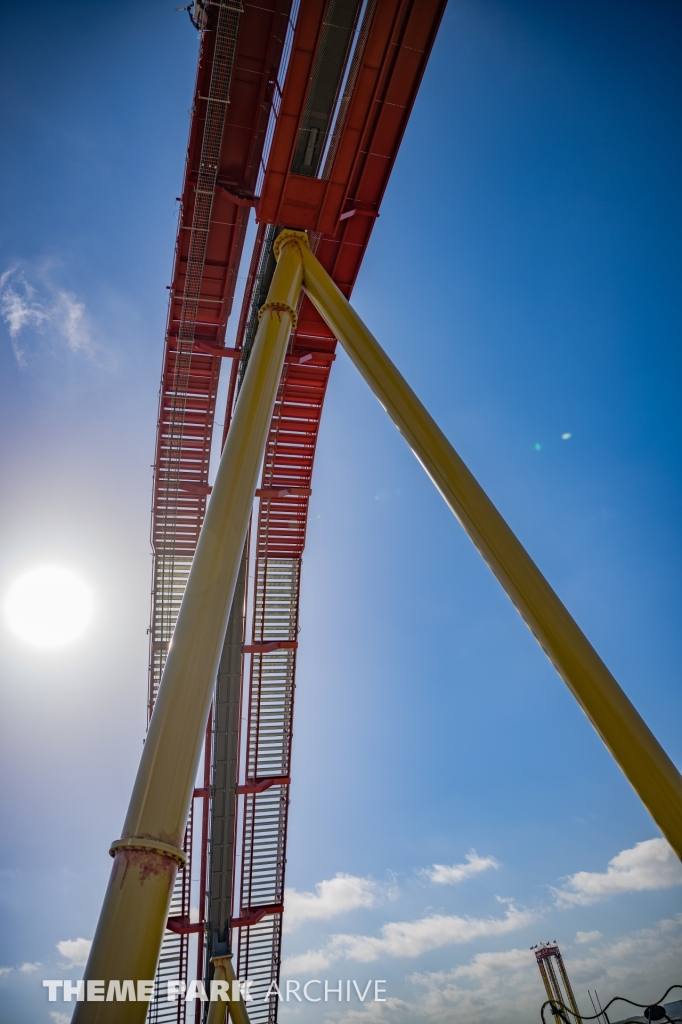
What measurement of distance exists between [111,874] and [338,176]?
9.91 m

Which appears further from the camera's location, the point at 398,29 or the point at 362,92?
the point at 362,92

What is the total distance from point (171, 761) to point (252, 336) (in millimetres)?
8894

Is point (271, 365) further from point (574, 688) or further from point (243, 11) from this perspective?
point (243, 11)

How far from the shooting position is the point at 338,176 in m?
9.49

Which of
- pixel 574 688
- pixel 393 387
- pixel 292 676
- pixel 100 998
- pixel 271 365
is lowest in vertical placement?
pixel 100 998

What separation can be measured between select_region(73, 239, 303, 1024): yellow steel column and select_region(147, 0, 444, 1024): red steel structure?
19.1 feet

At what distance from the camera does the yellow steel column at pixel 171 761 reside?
10.5 ft

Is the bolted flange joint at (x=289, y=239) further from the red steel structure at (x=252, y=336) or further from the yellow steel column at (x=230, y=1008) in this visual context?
the yellow steel column at (x=230, y=1008)

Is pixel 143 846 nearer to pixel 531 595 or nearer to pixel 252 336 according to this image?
pixel 531 595

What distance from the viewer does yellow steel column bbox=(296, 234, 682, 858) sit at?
4.10m

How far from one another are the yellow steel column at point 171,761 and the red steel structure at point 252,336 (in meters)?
5.81

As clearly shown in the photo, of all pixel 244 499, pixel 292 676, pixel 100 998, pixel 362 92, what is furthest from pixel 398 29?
pixel 292 676

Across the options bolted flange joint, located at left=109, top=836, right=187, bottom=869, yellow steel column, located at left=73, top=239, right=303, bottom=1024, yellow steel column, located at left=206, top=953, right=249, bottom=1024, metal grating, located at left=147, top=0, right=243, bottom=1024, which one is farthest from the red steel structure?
bolted flange joint, located at left=109, top=836, right=187, bottom=869

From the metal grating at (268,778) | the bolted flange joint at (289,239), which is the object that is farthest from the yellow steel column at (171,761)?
the metal grating at (268,778)
